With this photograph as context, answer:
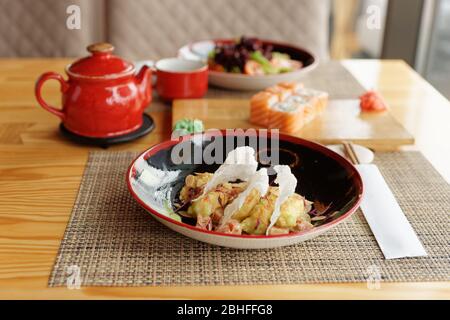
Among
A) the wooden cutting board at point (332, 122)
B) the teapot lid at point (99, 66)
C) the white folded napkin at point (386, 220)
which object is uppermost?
the teapot lid at point (99, 66)

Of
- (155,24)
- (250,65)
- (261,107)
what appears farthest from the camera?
(155,24)

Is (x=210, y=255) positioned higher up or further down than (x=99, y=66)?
further down

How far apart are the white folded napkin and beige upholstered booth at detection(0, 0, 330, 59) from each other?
1.08 meters

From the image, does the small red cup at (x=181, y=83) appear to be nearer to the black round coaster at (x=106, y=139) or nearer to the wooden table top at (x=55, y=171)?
the wooden table top at (x=55, y=171)

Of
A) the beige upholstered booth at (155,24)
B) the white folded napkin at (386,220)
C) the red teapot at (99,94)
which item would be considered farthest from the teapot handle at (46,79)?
the beige upholstered booth at (155,24)

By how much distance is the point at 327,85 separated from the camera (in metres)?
1.62

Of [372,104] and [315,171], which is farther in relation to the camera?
[372,104]

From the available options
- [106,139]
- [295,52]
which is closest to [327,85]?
[295,52]

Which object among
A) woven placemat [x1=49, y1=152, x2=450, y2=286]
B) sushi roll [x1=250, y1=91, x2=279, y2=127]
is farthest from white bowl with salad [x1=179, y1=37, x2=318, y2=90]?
woven placemat [x1=49, y1=152, x2=450, y2=286]

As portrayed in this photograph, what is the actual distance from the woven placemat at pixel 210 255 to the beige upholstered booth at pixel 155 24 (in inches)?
44.5

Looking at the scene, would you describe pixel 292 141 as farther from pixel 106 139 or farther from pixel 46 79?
pixel 46 79

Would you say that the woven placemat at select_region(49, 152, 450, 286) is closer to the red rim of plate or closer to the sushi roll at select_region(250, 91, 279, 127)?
the red rim of plate

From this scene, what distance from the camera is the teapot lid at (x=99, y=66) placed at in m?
1.17

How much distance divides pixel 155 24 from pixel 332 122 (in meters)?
0.94
